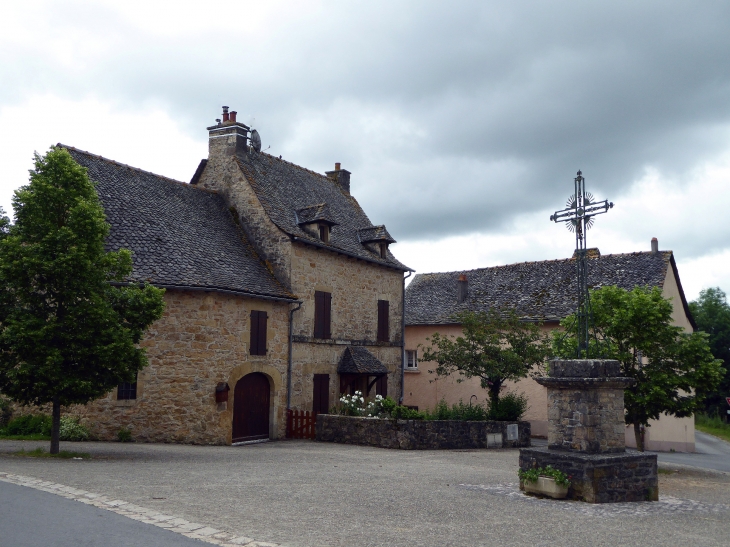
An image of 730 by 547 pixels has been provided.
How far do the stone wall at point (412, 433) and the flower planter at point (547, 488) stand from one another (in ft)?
A: 25.0

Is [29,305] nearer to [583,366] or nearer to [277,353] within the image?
[277,353]

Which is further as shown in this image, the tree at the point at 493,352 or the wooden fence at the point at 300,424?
the tree at the point at 493,352

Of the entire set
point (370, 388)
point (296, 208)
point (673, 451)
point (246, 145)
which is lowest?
point (673, 451)

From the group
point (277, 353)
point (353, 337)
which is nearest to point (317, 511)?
point (277, 353)

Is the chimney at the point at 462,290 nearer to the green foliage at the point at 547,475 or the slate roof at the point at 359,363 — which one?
the slate roof at the point at 359,363

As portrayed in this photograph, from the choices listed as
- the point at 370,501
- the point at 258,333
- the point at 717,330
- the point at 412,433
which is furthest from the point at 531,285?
the point at 717,330

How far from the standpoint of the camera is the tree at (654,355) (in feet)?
49.1

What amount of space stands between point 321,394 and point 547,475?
478 inches

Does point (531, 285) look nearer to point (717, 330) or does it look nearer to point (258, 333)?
point (258, 333)

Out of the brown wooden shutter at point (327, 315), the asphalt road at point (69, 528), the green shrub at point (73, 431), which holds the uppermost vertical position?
the brown wooden shutter at point (327, 315)

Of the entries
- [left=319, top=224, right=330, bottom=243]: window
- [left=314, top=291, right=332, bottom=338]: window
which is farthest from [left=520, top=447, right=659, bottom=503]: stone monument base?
[left=319, top=224, right=330, bottom=243]: window

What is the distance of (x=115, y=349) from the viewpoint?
502 inches

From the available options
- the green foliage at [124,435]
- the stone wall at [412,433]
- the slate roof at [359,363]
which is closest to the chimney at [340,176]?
the slate roof at [359,363]

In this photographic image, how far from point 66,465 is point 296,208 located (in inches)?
531
